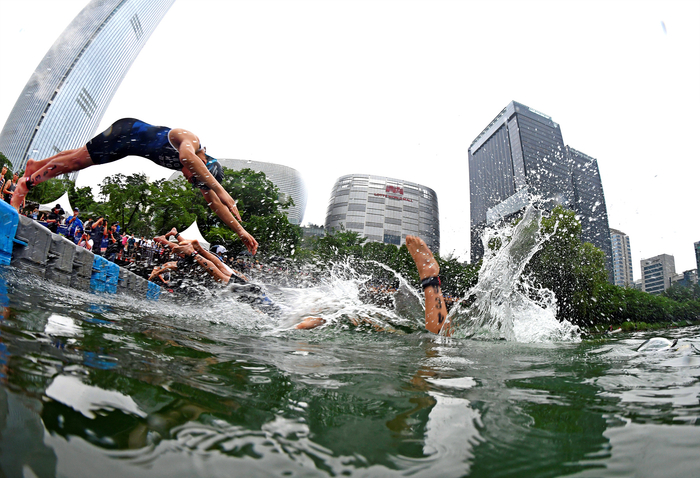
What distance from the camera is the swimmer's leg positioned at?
4.88 metres

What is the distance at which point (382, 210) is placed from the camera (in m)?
81.1

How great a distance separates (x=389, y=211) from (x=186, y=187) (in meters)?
Result: 62.1

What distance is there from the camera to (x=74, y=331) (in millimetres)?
1418

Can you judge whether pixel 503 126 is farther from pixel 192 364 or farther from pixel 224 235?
pixel 192 364

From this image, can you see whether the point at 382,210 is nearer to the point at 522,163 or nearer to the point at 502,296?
the point at 522,163

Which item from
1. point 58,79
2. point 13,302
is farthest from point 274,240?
point 58,79

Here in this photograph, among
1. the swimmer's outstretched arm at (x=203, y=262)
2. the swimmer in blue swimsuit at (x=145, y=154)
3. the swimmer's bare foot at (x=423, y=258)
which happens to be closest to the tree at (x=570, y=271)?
the swimmer's bare foot at (x=423, y=258)

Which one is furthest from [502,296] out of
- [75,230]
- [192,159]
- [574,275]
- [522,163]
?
[522,163]

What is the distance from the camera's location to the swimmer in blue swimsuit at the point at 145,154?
150 inches

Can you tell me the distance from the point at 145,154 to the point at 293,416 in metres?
4.22

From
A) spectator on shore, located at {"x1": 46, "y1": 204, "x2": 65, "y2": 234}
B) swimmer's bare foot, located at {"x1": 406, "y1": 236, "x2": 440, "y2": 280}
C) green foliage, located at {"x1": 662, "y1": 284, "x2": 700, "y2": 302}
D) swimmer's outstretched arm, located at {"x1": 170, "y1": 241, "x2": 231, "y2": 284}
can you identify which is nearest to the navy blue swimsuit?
swimmer's outstretched arm, located at {"x1": 170, "y1": 241, "x2": 231, "y2": 284}

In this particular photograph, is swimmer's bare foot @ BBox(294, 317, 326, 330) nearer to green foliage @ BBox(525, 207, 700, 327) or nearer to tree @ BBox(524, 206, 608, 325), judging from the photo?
green foliage @ BBox(525, 207, 700, 327)

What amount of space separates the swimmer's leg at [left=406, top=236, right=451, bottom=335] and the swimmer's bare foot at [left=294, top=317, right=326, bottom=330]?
5.81 ft

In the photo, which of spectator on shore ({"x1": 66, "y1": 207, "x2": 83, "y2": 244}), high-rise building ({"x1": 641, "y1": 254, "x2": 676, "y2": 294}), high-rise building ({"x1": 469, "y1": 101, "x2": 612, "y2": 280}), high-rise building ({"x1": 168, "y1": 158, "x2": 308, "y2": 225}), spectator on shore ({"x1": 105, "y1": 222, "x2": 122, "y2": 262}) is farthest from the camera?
high-rise building ({"x1": 168, "y1": 158, "x2": 308, "y2": 225})
